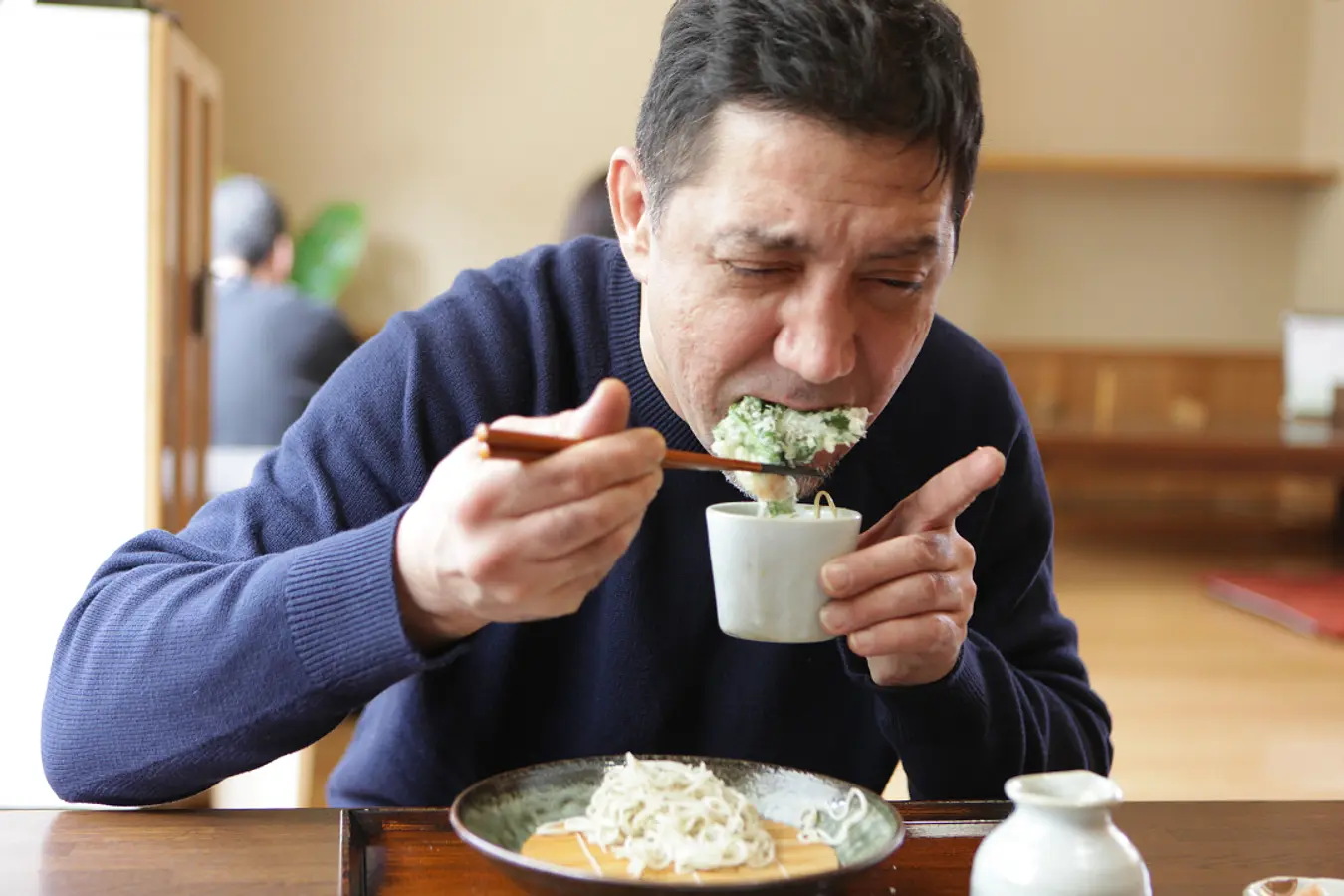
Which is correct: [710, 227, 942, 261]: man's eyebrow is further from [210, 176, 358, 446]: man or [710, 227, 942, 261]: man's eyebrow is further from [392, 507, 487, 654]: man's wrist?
[210, 176, 358, 446]: man

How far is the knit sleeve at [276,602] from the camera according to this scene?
121cm

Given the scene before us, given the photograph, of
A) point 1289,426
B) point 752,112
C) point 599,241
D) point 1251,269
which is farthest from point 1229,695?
point 1251,269

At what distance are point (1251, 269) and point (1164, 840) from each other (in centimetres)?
754

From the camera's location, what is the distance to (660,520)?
64.0 inches

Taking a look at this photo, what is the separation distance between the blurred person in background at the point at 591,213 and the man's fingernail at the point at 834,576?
6.77ft

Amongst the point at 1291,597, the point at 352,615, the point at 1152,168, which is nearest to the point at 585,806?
the point at 352,615

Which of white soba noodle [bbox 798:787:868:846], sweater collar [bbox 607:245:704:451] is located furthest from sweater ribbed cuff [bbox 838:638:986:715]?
sweater collar [bbox 607:245:704:451]

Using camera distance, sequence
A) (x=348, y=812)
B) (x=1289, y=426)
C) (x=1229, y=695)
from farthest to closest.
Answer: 1. (x=1289, y=426)
2. (x=1229, y=695)
3. (x=348, y=812)

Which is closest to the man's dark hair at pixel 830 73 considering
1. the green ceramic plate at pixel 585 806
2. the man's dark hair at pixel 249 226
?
the green ceramic plate at pixel 585 806

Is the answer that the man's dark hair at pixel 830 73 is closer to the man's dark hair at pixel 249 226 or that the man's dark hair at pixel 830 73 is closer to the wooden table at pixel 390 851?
the wooden table at pixel 390 851

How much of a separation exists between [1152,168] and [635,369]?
6.71 meters

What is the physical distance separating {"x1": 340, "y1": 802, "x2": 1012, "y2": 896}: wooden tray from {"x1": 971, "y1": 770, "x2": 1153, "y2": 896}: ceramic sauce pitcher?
0.18 meters

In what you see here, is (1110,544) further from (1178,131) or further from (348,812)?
(348,812)

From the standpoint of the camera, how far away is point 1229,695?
14.7 ft
